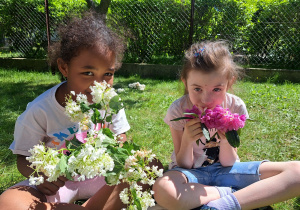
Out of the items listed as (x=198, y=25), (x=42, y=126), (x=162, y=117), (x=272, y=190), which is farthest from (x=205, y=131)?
(x=198, y=25)

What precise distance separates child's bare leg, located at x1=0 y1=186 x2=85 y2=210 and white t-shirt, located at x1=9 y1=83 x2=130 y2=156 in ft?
0.84

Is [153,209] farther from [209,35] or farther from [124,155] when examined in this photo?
[209,35]

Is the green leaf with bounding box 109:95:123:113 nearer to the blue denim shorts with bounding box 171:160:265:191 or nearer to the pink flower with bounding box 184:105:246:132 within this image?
the pink flower with bounding box 184:105:246:132

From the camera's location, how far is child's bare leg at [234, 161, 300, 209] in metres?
1.89

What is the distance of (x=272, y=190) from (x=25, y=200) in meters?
1.53

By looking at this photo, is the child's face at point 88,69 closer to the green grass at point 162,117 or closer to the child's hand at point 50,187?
the child's hand at point 50,187

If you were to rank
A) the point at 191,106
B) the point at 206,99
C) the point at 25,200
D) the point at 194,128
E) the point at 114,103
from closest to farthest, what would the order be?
1. the point at 114,103
2. the point at 25,200
3. the point at 194,128
4. the point at 206,99
5. the point at 191,106

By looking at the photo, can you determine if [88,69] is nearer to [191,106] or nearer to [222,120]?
[191,106]

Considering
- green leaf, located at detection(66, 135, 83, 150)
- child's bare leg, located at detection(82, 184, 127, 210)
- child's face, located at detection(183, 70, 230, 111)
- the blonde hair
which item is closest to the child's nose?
child's face, located at detection(183, 70, 230, 111)

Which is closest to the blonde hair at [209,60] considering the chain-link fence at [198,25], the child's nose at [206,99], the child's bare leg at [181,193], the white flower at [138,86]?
the child's nose at [206,99]

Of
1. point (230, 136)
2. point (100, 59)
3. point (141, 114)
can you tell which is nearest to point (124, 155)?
point (230, 136)

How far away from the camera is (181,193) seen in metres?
1.91

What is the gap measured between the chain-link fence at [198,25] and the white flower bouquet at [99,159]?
5649 mm

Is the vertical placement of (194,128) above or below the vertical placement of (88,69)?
below
